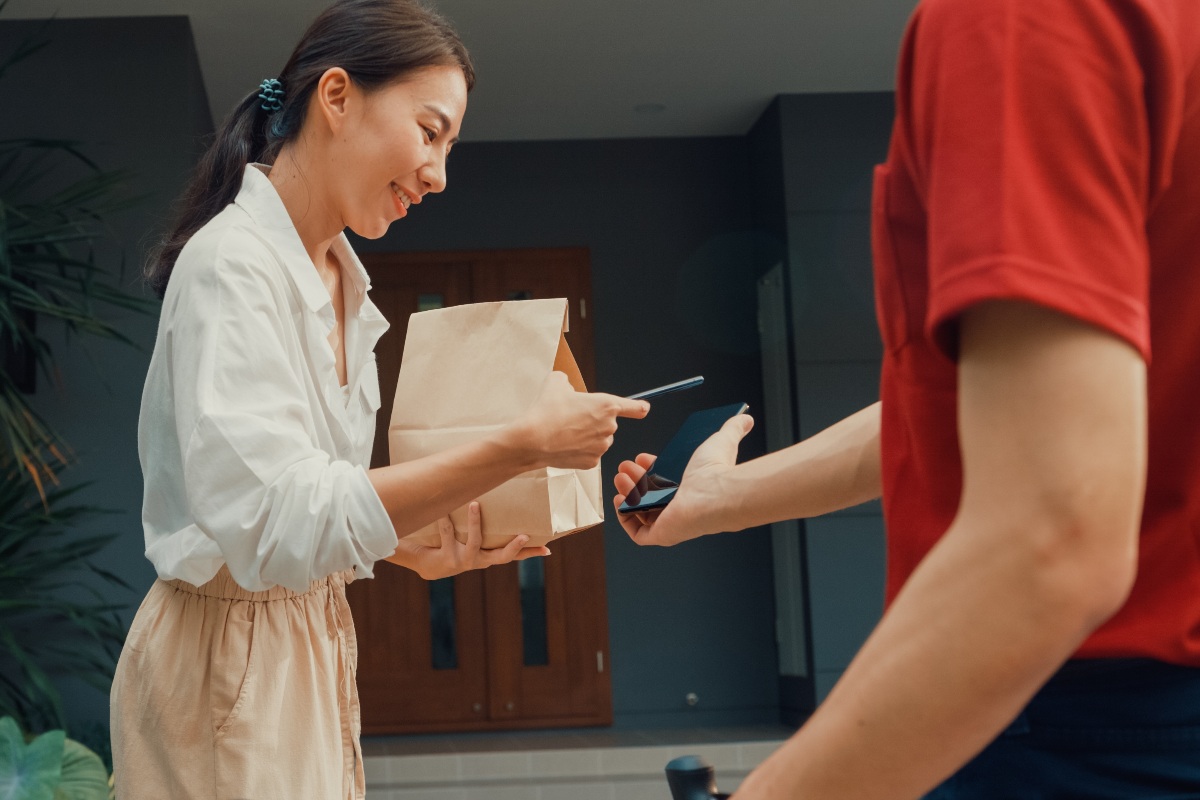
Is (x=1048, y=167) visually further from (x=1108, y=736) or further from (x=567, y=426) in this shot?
(x=567, y=426)

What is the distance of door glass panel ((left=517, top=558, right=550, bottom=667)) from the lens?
6.31 meters

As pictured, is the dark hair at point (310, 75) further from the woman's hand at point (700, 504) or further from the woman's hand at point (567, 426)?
the woman's hand at point (700, 504)

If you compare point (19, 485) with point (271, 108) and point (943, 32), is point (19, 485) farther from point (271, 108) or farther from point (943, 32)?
point (943, 32)

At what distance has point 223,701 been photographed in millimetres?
1383

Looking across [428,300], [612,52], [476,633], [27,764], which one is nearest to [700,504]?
[27,764]

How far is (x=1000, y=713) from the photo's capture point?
0.41 metres

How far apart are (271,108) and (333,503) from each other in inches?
28.7

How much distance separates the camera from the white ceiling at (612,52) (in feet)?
16.7

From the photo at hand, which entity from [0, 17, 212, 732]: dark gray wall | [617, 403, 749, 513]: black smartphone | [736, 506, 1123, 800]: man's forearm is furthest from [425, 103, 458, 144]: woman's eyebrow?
[0, 17, 212, 732]: dark gray wall

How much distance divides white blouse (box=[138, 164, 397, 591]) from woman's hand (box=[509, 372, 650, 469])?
234mm

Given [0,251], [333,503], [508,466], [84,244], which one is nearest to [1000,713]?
[333,503]

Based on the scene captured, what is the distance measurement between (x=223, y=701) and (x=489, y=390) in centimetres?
51

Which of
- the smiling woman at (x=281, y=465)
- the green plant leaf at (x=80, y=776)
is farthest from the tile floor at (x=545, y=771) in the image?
the smiling woman at (x=281, y=465)

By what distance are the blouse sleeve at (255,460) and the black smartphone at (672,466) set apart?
0.29 meters
